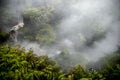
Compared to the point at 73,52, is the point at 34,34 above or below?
above

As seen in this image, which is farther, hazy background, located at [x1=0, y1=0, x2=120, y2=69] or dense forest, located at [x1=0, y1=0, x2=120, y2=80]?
hazy background, located at [x1=0, y1=0, x2=120, y2=69]

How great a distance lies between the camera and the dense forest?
13258mm

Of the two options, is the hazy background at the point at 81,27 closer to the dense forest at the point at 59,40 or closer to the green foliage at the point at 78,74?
the dense forest at the point at 59,40

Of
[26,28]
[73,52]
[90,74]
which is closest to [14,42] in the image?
[26,28]

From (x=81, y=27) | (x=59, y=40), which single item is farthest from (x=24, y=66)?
(x=81, y=27)

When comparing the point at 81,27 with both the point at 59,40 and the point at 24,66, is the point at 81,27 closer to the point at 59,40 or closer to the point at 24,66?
the point at 59,40

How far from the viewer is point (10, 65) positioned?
1243 centimetres

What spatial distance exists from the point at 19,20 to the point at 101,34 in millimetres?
7713

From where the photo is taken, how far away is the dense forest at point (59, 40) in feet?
43.5

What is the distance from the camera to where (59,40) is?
60.4ft

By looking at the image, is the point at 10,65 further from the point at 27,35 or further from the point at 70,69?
the point at 27,35

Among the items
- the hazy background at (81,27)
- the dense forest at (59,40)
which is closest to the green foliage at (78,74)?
the dense forest at (59,40)

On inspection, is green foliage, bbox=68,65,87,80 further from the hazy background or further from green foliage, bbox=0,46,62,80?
the hazy background

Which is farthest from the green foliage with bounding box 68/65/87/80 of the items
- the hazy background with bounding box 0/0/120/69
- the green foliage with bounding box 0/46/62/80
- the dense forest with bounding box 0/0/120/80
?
the hazy background with bounding box 0/0/120/69
